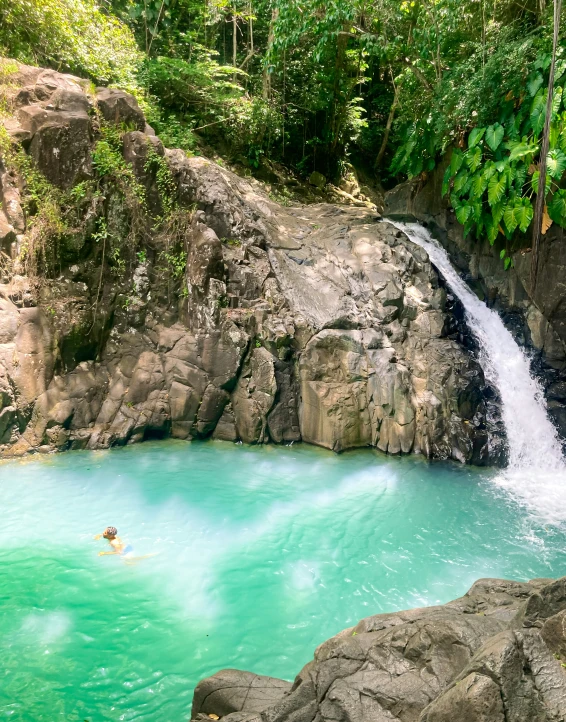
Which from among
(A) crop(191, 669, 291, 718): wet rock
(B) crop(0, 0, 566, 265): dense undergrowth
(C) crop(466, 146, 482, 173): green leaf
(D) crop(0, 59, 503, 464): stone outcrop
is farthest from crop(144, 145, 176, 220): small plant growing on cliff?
(A) crop(191, 669, 291, 718): wet rock

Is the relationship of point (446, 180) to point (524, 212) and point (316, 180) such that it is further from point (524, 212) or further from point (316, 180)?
point (316, 180)

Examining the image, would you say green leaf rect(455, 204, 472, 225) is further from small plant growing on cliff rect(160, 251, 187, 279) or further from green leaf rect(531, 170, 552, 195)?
small plant growing on cliff rect(160, 251, 187, 279)


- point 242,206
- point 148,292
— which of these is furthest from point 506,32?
point 148,292

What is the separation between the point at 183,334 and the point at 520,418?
628 centimetres

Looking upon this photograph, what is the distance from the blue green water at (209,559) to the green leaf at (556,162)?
195 inches

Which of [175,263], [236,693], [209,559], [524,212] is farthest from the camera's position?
[175,263]

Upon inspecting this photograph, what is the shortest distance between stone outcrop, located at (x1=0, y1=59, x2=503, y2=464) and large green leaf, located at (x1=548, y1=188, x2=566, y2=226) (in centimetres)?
246

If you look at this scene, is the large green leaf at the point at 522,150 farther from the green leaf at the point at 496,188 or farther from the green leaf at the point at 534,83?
the green leaf at the point at 534,83

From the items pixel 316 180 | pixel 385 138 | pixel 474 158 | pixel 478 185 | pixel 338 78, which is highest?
pixel 338 78

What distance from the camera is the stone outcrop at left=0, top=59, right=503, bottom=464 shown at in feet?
29.2

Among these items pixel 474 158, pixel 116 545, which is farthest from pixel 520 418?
pixel 116 545

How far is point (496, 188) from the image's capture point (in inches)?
365

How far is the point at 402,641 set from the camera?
11.3ft

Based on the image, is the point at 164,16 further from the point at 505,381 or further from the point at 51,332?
the point at 505,381
